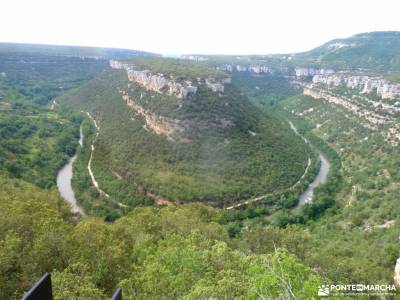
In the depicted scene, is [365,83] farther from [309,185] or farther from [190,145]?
[190,145]

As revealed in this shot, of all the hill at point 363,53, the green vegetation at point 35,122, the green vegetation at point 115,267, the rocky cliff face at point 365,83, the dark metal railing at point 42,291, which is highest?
the hill at point 363,53

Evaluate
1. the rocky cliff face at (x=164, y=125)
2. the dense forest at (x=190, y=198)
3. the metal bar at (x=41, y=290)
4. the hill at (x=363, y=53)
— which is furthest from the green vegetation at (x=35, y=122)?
the hill at (x=363, y=53)

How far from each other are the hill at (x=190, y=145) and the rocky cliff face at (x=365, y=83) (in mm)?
25718

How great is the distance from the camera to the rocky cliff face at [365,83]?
250ft

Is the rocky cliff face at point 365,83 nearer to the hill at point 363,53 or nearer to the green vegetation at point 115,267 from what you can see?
the hill at point 363,53

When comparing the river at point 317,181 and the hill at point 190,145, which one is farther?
the river at point 317,181

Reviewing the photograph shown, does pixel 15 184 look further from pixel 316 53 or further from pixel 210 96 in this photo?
pixel 316 53

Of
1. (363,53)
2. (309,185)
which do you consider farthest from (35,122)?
(363,53)

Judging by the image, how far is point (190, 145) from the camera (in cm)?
5375

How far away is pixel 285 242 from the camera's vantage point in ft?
85.1

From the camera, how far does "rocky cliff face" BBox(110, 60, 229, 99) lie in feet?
199

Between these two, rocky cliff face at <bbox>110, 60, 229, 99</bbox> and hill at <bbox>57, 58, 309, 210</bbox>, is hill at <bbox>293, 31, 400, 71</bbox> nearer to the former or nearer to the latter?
hill at <bbox>57, 58, 309, 210</bbox>

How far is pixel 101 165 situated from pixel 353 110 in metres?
61.5

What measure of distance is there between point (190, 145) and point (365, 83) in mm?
61337
